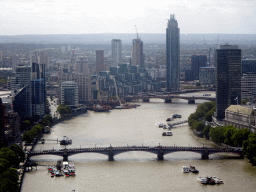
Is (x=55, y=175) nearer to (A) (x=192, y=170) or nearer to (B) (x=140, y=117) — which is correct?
(A) (x=192, y=170)

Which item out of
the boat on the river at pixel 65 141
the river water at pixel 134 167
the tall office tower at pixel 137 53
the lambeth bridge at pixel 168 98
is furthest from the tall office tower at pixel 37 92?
the tall office tower at pixel 137 53

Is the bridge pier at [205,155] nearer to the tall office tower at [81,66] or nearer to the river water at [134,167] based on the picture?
the river water at [134,167]

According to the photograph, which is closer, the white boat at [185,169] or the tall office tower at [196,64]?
the white boat at [185,169]

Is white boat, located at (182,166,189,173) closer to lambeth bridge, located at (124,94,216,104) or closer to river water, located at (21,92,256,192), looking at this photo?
river water, located at (21,92,256,192)

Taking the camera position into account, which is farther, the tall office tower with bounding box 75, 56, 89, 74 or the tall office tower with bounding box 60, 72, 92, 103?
the tall office tower with bounding box 75, 56, 89, 74

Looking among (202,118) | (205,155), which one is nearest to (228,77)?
(202,118)

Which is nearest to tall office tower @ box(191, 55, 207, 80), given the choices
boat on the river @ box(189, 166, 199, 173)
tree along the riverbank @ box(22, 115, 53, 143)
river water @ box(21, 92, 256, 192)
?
river water @ box(21, 92, 256, 192)

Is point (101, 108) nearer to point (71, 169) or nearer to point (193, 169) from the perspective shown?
point (71, 169)
